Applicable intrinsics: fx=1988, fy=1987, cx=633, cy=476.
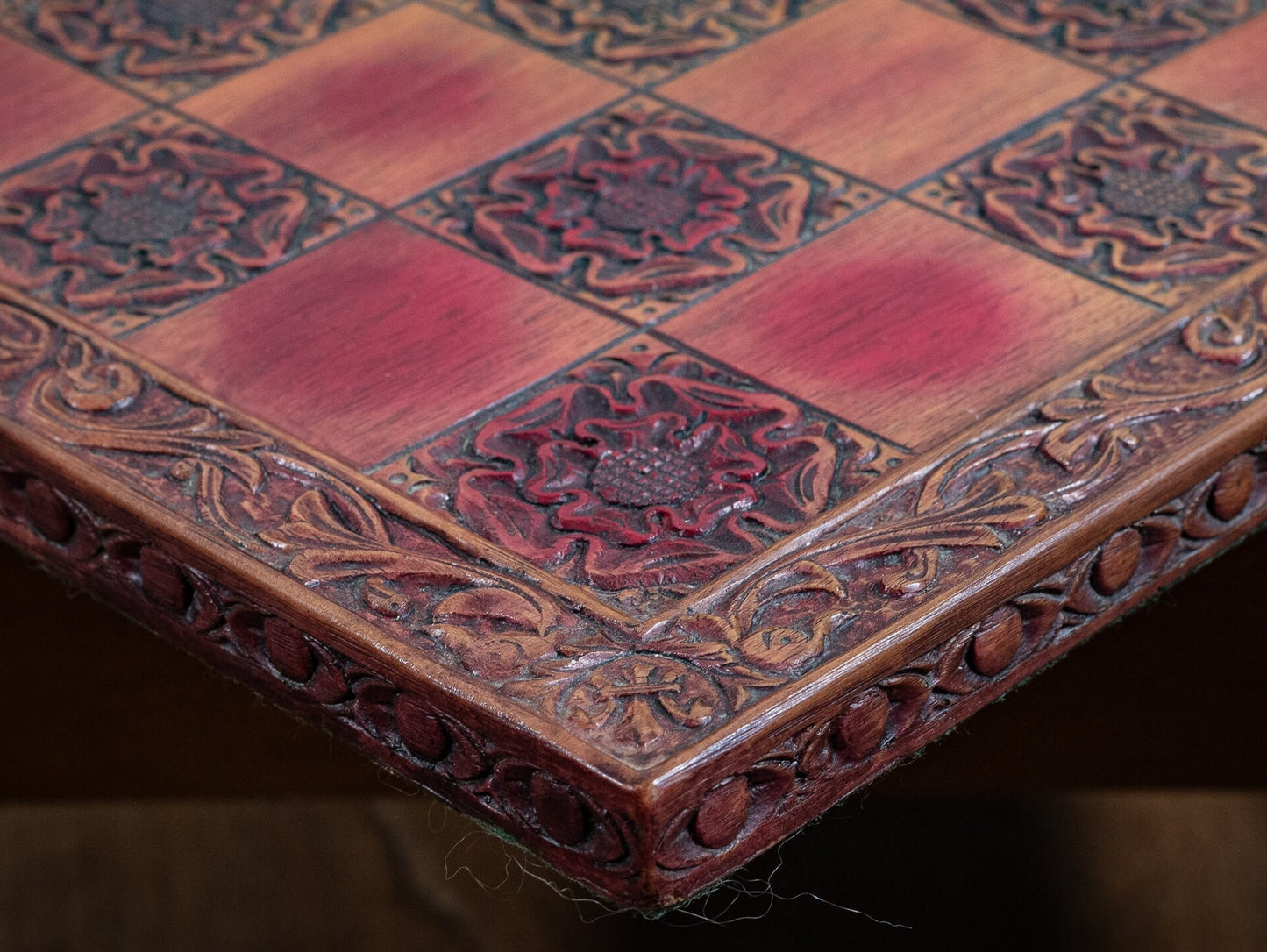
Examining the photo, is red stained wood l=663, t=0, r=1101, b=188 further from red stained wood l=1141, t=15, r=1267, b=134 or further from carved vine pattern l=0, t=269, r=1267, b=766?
carved vine pattern l=0, t=269, r=1267, b=766

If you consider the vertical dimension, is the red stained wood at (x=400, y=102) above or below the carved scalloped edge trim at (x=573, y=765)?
above

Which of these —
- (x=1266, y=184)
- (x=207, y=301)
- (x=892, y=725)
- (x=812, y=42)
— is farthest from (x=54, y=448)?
(x=1266, y=184)

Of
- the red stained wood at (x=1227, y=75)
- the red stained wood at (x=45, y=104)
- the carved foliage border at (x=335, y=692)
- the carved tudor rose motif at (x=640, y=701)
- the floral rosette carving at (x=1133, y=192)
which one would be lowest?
the carved foliage border at (x=335, y=692)

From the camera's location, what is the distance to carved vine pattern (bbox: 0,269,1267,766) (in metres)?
1.43

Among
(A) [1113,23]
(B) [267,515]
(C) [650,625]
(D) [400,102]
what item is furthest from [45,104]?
(A) [1113,23]

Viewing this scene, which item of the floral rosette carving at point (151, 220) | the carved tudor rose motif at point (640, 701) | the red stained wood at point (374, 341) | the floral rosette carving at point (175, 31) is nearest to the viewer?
the carved tudor rose motif at point (640, 701)

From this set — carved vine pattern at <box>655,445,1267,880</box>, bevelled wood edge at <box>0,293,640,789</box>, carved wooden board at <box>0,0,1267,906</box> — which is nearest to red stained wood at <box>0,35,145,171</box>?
carved wooden board at <box>0,0,1267,906</box>

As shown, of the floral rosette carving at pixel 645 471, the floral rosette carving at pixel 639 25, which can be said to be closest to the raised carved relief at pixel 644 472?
the floral rosette carving at pixel 645 471

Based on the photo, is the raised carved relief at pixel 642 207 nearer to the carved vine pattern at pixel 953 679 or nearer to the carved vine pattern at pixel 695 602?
the carved vine pattern at pixel 695 602

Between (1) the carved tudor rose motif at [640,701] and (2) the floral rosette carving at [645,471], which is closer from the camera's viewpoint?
(1) the carved tudor rose motif at [640,701]

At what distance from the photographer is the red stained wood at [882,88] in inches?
81.4

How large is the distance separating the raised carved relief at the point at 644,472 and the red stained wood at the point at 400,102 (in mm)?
404

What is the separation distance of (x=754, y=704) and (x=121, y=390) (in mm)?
663

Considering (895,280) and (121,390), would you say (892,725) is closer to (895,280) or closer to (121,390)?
(895,280)
